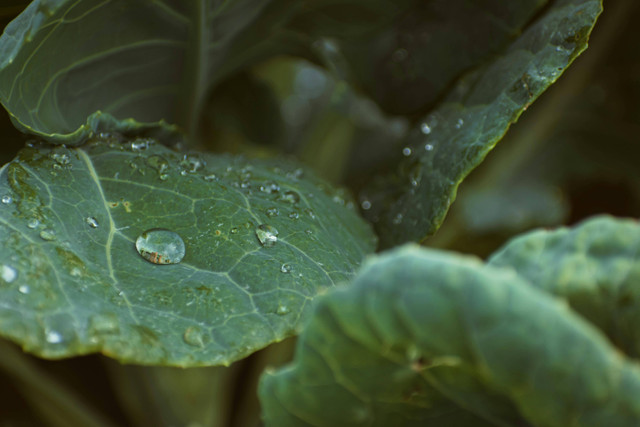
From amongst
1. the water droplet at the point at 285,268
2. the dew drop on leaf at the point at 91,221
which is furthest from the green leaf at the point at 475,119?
the dew drop on leaf at the point at 91,221

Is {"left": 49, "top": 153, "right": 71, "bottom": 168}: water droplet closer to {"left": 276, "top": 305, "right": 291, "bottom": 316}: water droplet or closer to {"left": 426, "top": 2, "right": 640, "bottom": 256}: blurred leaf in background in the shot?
{"left": 276, "top": 305, "right": 291, "bottom": 316}: water droplet

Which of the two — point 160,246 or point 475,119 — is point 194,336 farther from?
point 475,119

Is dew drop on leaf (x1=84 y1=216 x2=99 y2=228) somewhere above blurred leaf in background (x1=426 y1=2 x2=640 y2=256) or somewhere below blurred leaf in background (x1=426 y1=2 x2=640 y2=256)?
above

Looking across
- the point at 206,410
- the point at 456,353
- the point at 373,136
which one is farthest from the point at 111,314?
the point at 373,136

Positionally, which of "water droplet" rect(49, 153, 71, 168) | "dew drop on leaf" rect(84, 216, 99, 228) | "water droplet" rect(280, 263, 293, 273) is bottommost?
"water droplet" rect(280, 263, 293, 273)

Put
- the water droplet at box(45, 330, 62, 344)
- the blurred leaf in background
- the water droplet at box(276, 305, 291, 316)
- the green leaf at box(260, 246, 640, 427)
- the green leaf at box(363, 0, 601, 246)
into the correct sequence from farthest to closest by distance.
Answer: the blurred leaf in background < the green leaf at box(363, 0, 601, 246) < the water droplet at box(276, 305, 291, 316) < the water droplet at box(45, 330, 62, 344) < the green leaf at box(260, 246, 640, 427)

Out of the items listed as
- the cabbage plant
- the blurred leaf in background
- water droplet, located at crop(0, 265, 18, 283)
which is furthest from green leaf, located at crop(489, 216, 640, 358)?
the blurred leaf in background
